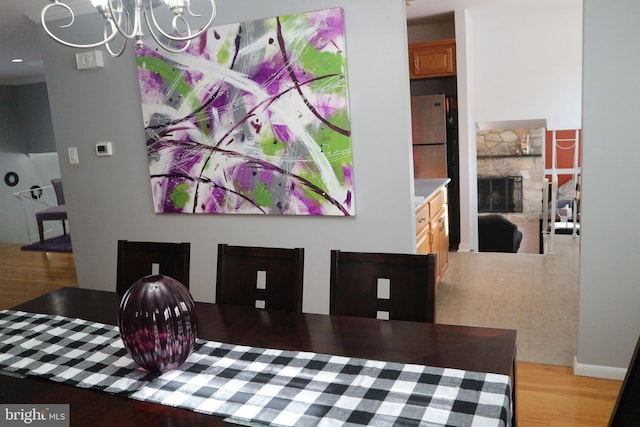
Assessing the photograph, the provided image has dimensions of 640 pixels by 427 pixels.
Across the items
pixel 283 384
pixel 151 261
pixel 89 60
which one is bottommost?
pixel 283 384

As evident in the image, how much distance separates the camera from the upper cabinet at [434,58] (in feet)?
17.4

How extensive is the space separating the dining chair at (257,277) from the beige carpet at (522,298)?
163 cm

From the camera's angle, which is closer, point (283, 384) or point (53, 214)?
point (283, 384)

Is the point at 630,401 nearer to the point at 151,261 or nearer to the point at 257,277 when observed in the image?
the point at 257,277

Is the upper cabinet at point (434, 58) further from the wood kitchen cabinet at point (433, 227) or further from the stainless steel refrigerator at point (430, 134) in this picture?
→ the wood kitchen cabinet at point (433, 227)

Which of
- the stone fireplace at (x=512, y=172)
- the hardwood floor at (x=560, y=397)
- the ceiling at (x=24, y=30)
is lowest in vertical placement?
the hardwood floor at (x=560, y=397)

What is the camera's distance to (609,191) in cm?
244

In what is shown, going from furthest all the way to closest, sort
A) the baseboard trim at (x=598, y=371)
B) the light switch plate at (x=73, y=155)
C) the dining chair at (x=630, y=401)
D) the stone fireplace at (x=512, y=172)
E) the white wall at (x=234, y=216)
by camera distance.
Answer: the stone fireplace at (x=512, y=172)
the light switch plate at (x=73, y=155)
the white wall at (x=234, y=216)
the baseboard trim at (x=598, y=371)
the dining chair at (x=630, y=401)

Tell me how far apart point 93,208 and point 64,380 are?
8.58 ft

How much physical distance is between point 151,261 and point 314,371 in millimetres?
1148

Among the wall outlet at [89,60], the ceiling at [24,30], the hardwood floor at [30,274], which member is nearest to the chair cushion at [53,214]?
the hardwood floor at [30,274]

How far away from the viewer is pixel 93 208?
3.78 meters

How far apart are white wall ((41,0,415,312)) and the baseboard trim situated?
3.46 feet

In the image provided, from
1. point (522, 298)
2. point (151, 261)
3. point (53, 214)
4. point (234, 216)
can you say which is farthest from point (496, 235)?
point (53, 214)
